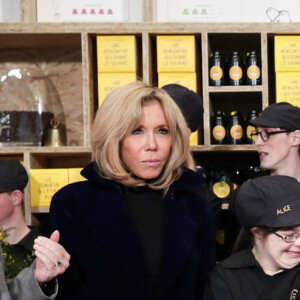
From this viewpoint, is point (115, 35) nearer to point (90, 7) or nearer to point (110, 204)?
point (90, 7)

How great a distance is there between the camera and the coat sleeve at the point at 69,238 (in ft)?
4.87

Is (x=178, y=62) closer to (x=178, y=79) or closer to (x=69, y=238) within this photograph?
(x=178, y=79)

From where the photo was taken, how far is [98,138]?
5.01ft

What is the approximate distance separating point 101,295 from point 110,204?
0.82 ft

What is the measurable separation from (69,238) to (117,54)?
128 centimetres

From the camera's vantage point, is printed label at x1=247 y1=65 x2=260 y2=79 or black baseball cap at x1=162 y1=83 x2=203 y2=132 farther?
printed label at x1=247 y1=65 x2=260 y2=79

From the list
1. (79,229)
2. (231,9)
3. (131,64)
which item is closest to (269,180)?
(79,229)

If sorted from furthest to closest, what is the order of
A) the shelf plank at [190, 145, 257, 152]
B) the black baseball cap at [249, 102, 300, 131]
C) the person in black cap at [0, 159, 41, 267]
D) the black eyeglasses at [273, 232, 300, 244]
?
the shelf plank at [190, 145, 257, 152]
the person in black cap at [0, 159, 41, 267]
the black baseball cap at [249, 102, 300, 131]
the black eyeglasses at [273, 232, 300, 244]

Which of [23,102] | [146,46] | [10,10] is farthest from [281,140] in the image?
[10,10]

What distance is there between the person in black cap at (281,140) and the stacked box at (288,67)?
0.71ft

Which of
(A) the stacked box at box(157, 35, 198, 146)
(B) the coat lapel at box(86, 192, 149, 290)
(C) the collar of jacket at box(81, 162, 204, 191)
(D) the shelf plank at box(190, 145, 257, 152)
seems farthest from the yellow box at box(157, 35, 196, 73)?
(B) the coat lapel at box(86, 192, 149, 290)

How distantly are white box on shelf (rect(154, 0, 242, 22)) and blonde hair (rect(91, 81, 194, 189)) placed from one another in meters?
1.29

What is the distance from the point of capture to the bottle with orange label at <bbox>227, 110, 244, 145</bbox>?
8.57 ft

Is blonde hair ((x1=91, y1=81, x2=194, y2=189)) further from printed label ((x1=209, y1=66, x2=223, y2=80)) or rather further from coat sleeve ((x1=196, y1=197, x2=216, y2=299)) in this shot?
printed label ((x1=209, y1=66, x2=223, y2=80))
